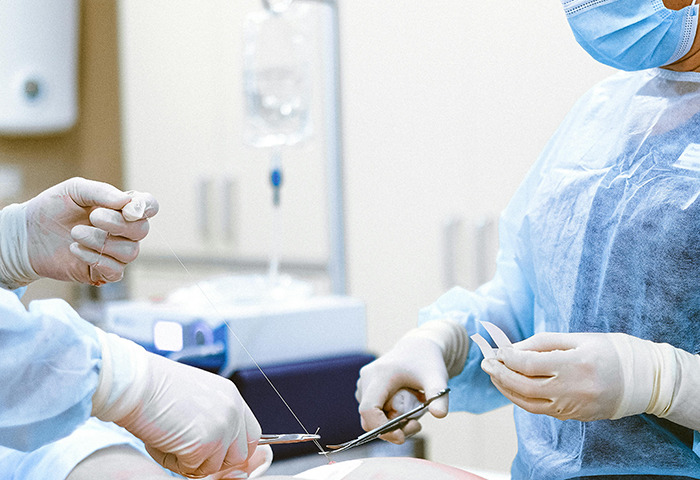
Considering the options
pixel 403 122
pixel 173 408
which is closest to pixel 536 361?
pixel 173 408

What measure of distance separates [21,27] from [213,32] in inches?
53.3

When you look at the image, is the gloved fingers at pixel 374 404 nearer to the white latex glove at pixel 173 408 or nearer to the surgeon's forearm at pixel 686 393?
the white latex glove at pixel 173 408

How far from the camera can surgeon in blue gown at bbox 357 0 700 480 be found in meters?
0.80

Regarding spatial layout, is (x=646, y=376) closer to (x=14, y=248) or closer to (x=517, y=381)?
(x=517, y=381)

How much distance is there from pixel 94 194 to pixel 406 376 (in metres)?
0.46

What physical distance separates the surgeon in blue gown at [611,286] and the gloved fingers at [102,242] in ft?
1.28

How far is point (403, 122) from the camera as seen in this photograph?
2.08 meters

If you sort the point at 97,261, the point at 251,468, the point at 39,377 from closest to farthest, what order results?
the point at 39,377 < the point at 97,261 < the point at 251,468

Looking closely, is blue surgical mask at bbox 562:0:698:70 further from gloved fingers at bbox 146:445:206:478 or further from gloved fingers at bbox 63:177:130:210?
gloved fingers at bbox 146:445:206:478

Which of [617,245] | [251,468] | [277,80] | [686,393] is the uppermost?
[277,80]

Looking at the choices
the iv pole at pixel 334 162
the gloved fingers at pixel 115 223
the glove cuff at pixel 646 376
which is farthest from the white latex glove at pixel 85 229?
the iv pole at pixel 334 162

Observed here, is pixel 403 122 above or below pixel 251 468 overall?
above

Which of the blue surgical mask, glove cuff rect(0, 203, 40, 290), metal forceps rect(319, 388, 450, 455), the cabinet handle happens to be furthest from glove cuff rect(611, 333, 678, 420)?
the cabinet handle

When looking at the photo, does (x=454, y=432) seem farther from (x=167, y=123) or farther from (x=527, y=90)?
(x=167, y=123)
